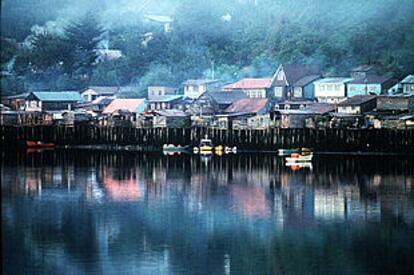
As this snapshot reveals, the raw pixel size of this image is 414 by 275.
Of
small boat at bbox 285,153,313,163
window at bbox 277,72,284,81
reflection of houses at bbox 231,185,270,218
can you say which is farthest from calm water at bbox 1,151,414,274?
window at bbox 277,72,284,81

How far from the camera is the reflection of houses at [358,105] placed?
810 inches

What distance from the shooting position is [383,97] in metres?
20.7

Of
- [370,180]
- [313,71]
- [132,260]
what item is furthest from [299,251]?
[313,71]

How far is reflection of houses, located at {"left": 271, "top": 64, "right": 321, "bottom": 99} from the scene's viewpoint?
924 inches

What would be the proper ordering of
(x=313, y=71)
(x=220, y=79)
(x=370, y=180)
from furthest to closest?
(x=220, y=79), (x=313, y=71), (x=370, y=180)

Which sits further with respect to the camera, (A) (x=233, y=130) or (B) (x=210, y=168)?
(A) (x=233, y=130)

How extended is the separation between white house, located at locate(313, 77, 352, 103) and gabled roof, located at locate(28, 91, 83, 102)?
19.9 feet

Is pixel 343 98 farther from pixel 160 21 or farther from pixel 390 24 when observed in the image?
pixel 160 21

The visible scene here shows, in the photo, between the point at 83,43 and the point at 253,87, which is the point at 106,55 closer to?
the point at 83,43

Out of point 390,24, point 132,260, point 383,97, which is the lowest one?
point 132,260

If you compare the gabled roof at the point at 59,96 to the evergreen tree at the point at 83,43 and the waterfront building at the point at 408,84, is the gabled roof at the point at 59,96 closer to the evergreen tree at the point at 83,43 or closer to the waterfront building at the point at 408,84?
the evergreen tree at the point at 83,43

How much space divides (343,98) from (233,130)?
283 cm

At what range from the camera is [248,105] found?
2297 centimetres

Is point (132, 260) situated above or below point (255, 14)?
below
